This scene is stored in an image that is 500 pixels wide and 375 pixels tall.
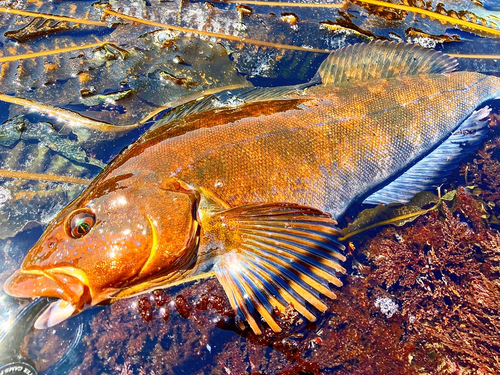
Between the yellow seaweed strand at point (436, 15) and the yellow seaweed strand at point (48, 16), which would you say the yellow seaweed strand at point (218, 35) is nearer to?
the yellow seaweed strand at point (48, 16)

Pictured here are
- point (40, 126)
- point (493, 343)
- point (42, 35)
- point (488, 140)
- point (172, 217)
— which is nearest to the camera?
point (172, 217)

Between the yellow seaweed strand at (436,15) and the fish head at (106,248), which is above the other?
the yellow seaweed strand at (436,15)

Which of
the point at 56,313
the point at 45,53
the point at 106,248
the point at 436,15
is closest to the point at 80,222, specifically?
the point at 106,248

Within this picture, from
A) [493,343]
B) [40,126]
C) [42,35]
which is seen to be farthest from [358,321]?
[42,35]

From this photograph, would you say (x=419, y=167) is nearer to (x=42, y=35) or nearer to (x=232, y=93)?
(x=232, y=93)

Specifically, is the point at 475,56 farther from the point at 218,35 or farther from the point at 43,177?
the point at 43,177

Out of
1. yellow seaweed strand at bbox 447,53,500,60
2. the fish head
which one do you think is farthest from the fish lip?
yellow seaweed strand at bbox 447,53,500,60

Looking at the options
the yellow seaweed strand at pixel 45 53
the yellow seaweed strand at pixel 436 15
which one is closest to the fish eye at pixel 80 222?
the yellow seaweed strand at pixel 45 53
